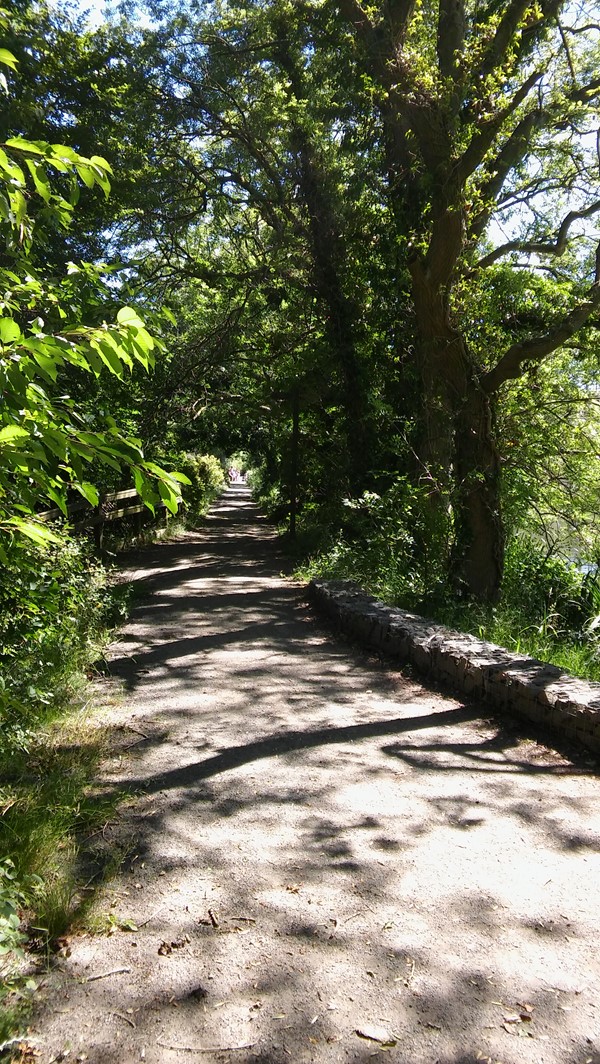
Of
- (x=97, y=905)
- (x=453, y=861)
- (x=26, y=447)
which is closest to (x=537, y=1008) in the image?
(x=453, y=861)

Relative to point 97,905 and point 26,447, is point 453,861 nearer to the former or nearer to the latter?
point 97,905

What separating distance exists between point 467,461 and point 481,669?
3.76 m

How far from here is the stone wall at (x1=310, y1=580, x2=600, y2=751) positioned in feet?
15.6

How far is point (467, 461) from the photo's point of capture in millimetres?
8797

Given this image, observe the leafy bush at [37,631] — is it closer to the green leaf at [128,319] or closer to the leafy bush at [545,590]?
the green leaf at [128,319]

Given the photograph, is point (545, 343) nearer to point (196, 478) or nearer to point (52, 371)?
point (52, 371)

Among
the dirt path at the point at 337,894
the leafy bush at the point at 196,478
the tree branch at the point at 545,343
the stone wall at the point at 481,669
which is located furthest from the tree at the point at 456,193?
A: the leafy bush at the point at 196,478

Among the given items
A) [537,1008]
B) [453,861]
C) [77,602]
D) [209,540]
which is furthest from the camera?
[209,540]

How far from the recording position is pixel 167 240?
14453 millimetres

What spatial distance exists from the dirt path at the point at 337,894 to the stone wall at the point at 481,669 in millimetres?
209

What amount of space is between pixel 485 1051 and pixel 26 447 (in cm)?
224

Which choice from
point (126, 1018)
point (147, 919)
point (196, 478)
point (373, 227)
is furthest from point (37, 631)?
point (196, 478)

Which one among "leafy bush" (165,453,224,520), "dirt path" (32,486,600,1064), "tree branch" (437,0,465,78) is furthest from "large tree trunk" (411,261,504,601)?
"leafy bush" (165,453,224,520)

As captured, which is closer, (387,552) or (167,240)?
(387,552)
